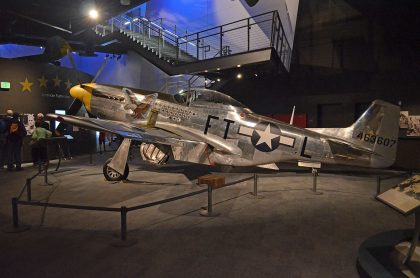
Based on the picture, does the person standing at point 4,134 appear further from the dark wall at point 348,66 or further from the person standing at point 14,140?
the dark wall at point 348,66

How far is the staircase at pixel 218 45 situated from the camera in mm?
10705

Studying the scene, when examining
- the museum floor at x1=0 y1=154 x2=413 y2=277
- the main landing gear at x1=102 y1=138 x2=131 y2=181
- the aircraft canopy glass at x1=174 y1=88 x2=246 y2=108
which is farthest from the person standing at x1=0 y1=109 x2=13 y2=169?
the aircraft canopy glass at x1=174 y1=88 x2=246 y2=108

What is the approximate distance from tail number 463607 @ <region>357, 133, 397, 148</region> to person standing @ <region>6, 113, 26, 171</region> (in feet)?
32.6

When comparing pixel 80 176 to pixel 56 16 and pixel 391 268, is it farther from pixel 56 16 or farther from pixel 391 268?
pixel 56 16

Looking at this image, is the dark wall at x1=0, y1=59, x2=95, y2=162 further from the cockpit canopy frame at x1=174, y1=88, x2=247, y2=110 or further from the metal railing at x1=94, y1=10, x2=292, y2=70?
the cockpit canopy frame at x1=174, y1=88, x2=247, y2=110

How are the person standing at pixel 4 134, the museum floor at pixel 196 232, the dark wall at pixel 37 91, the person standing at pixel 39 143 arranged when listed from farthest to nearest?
the dark wall at pixel 37 91, the person standing at pixel 4 134, the person standing at pixel 39 143, the museum floor at pixel 196 232


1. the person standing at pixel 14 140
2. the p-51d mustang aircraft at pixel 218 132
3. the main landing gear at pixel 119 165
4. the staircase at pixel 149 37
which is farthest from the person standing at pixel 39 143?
the staircase at pixel 149 37

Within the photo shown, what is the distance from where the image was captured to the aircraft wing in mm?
6662

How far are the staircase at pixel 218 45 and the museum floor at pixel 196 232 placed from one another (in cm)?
533

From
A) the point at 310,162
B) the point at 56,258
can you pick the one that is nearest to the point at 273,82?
the point at 310,162

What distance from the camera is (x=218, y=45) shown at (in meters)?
14.5

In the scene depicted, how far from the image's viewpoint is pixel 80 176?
8625 millimetres

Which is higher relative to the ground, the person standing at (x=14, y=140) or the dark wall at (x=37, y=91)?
the dark wall at (x=37, y=91)

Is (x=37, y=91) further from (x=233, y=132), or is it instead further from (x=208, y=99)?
(x=233, y=132)
